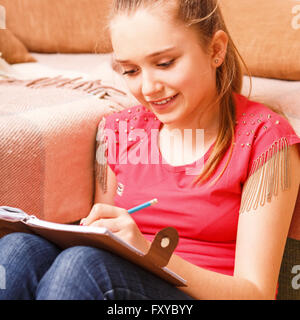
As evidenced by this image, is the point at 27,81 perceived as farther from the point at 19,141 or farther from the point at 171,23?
the point at 171,23

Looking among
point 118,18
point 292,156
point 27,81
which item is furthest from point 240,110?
point 27,81

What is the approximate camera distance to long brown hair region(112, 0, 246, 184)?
0.82 meters

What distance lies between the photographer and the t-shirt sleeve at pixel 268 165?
789 millimetres

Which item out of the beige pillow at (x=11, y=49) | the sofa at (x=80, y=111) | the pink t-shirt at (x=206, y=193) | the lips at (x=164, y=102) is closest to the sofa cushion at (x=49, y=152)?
the sofa at (x=80, y=111)

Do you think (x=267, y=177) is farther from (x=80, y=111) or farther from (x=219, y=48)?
(x=80, y=111)

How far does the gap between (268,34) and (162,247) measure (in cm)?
77

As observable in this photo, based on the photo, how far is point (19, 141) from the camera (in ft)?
3.06

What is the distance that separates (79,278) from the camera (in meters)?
0.68

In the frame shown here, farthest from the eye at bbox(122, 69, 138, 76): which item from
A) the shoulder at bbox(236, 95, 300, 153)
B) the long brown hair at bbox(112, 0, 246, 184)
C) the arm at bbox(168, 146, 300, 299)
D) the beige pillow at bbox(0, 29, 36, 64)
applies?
the beige pillow at bbox(0, 29, 36, 64)

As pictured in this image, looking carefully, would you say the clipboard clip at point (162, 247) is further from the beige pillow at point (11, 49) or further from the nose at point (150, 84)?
the beige pillow at point (11, 49)

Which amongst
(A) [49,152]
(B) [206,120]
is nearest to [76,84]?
(A) [49,152]

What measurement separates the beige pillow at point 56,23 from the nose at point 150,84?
120cm
